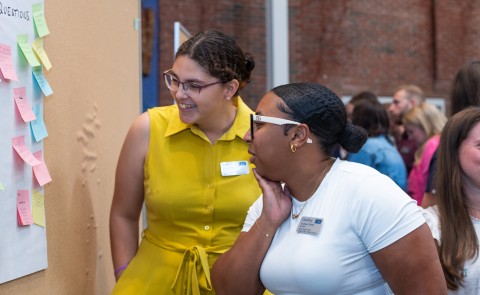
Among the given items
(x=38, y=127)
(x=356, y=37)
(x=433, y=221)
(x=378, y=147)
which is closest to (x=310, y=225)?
(x=433, y=221)

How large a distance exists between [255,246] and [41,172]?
2.95 ft

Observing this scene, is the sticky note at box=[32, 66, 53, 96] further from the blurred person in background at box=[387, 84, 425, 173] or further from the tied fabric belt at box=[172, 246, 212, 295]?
the blurred person in background at box=[387, 84, 425, 173]

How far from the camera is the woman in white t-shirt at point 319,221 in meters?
2.03

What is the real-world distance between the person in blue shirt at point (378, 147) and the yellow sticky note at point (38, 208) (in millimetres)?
2922

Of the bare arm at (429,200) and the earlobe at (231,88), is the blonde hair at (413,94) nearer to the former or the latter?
the bare arm at (429,200)

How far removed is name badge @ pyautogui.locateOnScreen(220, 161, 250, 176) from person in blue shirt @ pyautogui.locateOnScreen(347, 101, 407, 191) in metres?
2.42

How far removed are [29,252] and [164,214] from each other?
0.52 metres

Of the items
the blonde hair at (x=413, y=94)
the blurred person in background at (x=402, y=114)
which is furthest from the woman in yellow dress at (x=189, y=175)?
the blonde hair at (x=413, y=94)

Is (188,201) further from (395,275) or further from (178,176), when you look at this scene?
(395,275)

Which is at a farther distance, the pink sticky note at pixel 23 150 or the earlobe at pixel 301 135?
the pink sticky note at pixel 23 150

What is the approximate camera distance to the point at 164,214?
2797 millimetres

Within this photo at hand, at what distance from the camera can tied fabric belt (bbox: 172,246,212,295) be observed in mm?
2750

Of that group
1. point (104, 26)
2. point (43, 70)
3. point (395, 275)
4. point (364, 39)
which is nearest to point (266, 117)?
point (395, 275)

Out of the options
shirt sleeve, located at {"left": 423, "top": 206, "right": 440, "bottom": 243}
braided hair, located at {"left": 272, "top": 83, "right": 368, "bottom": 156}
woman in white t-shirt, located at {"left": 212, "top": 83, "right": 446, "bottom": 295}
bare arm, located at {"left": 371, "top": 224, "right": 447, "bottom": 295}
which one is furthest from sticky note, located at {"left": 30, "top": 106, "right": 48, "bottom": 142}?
shirt sleeve, located at {"left": 423, "top": 206, "right": 440, "bottom": 243}
